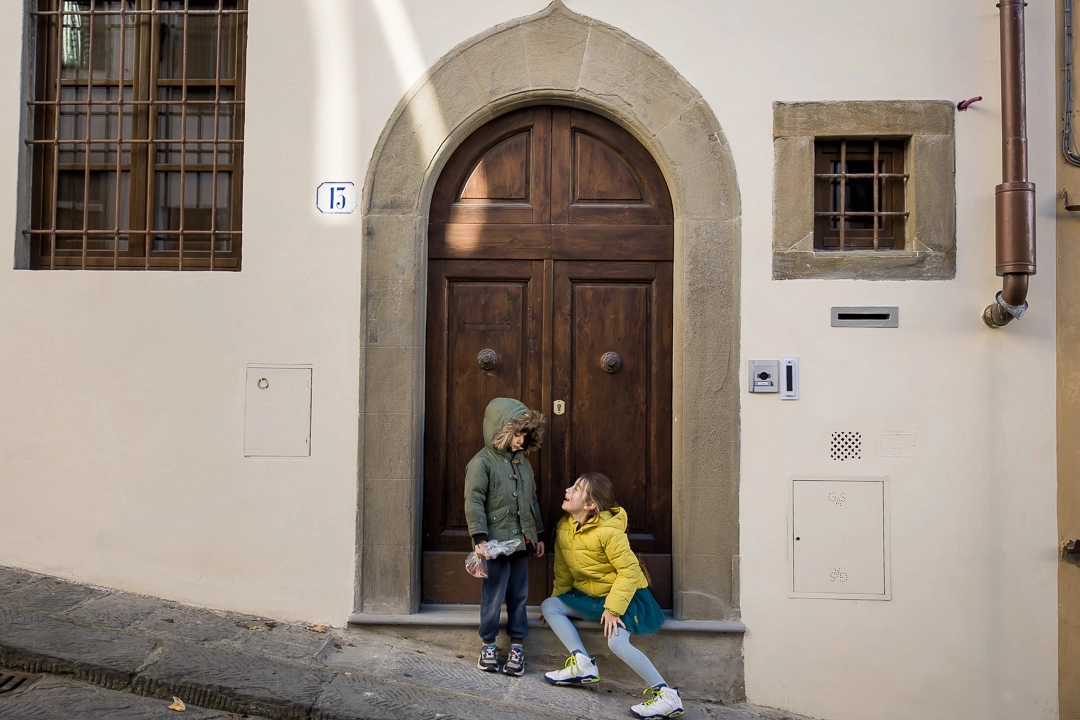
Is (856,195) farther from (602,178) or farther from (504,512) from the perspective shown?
(504,512)

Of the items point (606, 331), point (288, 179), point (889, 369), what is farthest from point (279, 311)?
point (889, 369)

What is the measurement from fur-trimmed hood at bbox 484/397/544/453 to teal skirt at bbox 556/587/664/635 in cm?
85

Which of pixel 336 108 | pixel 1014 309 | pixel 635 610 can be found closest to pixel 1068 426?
pixel 1014 309

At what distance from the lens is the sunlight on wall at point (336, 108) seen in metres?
4.54

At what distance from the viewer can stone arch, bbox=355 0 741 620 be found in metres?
4.41

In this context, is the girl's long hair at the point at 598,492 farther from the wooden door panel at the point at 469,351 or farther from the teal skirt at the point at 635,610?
the wooden door panel at the point at 469,351

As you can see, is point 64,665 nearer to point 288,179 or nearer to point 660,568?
point 288,179

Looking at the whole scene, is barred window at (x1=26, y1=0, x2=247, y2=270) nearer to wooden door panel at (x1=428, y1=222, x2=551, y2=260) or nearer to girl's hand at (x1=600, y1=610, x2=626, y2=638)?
wooden door panel at (x1=428, y1=222, x2=551, y2=260)

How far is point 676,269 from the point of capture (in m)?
→ 4.55

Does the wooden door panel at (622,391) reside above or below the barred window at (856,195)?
below

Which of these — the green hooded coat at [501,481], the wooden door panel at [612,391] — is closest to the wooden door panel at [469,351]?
the wooden door panel at [612,391]

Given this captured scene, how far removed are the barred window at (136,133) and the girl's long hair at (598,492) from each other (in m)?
2.48

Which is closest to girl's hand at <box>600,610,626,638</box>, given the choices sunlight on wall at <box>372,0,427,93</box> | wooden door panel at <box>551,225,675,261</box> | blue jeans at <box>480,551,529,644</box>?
blue jeans at <box>480,551,529,644</box>

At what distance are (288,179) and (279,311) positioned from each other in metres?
0.75
